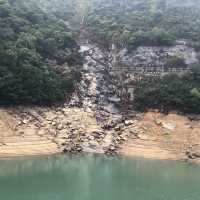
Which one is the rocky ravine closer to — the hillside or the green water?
the hillside

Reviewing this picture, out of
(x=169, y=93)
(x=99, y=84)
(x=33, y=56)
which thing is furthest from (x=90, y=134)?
(x=33, y=56)

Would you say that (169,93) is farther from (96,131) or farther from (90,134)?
(90,134)

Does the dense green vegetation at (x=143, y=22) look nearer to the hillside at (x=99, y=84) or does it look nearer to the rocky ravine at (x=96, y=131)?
the hillside at (x=99, y=84)

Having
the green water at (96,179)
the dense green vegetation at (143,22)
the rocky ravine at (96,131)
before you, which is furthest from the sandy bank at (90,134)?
the dense green vegetation at (143,22)

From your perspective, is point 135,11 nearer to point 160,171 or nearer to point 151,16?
point 151,16

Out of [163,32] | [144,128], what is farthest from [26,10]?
[144,128]

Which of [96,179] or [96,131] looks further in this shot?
[96,131]
